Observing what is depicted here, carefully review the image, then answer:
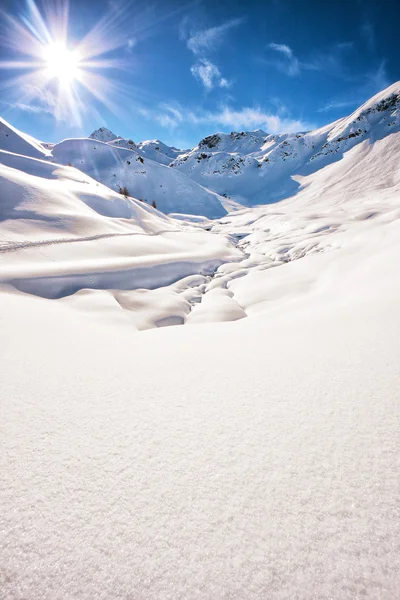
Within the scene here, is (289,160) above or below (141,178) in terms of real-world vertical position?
above

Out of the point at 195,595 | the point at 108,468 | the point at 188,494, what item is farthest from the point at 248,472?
the point at 108,468

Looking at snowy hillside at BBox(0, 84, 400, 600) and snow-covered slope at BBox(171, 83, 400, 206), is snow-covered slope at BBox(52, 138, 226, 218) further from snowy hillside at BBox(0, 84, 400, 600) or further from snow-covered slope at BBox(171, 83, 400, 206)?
snowy hillside at BBox(0, 84, 400, 600)

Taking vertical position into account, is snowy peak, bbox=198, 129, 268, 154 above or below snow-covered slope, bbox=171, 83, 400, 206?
above

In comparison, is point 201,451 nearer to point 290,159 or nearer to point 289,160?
point 289,160

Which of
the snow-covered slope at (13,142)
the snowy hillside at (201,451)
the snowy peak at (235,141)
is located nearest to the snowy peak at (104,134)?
the snowy peak at (235,141)

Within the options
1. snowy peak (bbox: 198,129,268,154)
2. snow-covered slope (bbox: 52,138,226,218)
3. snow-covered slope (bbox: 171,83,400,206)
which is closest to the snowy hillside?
snow-covered slope (bbox: 52,138,226,218)

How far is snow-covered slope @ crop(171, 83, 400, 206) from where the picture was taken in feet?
153

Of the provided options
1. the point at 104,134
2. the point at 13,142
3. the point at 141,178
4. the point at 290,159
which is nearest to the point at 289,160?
the point at 290,159

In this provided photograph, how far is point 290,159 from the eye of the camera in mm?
54906

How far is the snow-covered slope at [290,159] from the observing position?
4653cm

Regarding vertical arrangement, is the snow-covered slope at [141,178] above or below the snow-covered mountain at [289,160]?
below

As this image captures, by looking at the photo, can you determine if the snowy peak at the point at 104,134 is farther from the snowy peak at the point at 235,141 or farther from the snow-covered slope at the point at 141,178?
the snow-covered slope at the point at 141,178

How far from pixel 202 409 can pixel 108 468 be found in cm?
62

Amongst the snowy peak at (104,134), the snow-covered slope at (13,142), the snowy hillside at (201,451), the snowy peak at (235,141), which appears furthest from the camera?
the snowy peak at (104,134)
